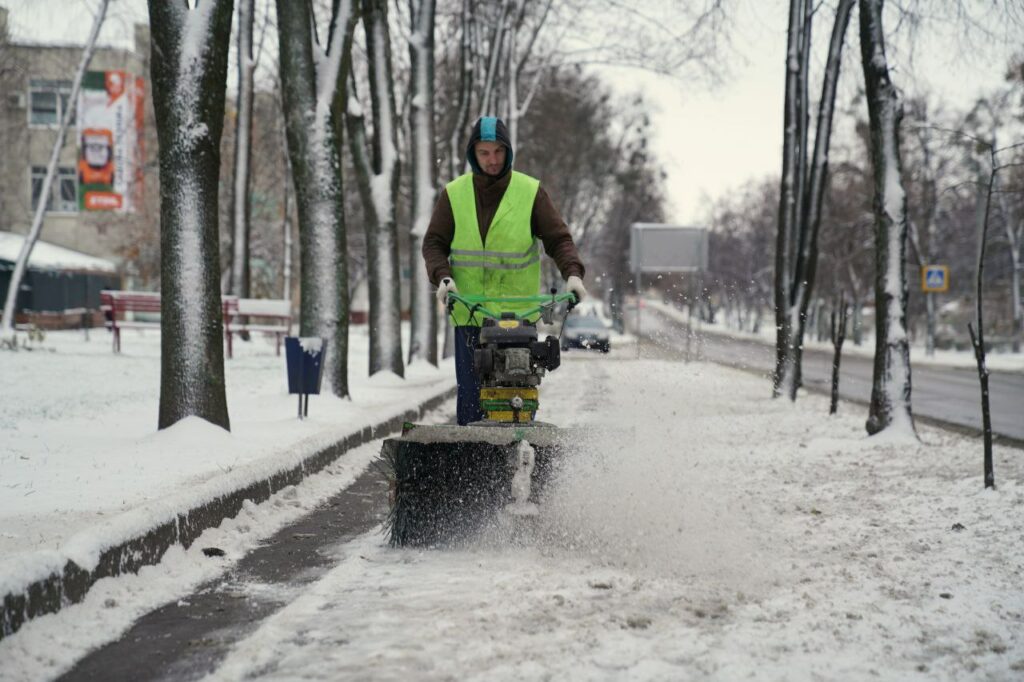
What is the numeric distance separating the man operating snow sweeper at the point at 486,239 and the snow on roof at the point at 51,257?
42688 mm

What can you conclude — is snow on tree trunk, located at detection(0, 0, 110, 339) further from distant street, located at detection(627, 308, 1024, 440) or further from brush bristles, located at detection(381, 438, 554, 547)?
brush bristles, located at detection(381, 438, 554, 547)

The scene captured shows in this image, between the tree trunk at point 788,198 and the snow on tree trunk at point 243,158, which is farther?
the snow on tree trunk at point 243,158

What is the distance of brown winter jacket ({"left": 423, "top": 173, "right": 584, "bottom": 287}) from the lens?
627cm

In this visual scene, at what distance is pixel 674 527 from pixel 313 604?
7.49ft

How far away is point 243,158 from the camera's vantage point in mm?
29609

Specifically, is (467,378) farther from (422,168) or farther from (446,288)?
(422,168)

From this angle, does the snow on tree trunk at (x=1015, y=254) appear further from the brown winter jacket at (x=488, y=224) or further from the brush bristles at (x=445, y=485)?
the brush bristles at (x=445, y=485)

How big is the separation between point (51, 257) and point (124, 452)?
4477 centimetres

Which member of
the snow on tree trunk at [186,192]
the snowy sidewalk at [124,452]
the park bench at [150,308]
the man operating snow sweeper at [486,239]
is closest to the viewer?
the snowy sidewalk at [124,452]

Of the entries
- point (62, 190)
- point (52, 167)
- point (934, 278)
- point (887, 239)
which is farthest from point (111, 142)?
point (887, 239)

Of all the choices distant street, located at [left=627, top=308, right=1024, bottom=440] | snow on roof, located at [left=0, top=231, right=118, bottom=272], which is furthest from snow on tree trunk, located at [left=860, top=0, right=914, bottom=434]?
snow on roof, located at [left=0, top=231, right=118, bottom=272]

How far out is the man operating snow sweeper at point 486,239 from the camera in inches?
245

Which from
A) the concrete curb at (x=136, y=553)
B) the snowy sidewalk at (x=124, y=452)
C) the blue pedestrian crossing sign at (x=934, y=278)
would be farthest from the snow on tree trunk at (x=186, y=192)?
the blue pedestrian crossing sign at (x=934, y=278)

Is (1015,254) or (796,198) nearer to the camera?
(796,198)
